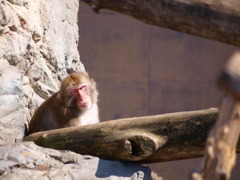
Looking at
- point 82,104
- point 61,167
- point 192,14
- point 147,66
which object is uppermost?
point 192,14

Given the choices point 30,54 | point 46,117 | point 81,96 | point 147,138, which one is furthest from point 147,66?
point 147,138

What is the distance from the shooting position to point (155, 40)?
977cm

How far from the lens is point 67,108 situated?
5.66 m

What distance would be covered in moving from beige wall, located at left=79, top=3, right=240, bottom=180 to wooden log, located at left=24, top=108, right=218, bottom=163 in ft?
16.7

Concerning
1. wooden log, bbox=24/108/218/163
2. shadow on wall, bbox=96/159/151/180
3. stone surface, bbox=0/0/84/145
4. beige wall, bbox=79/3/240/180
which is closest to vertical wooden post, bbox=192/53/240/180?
wooden log, bbox=24/108/218/163

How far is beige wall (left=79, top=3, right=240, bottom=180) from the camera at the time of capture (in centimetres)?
964

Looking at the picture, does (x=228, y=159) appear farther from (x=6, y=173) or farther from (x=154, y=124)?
(x=6, y=173)

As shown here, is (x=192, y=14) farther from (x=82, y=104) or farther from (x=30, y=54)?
(x=30, y=54)

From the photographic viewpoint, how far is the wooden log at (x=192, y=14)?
3598 millimetres

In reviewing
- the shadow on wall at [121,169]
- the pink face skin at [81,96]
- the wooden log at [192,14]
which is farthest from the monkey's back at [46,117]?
the wooden log at [192,14]

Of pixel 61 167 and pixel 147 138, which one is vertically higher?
pixel 147 138

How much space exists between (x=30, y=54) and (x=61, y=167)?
164 centimetres

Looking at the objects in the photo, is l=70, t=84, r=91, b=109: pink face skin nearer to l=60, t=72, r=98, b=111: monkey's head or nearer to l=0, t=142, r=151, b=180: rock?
l=60, t=72, r=98, b=111: monkey's head

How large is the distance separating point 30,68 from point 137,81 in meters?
4.06
